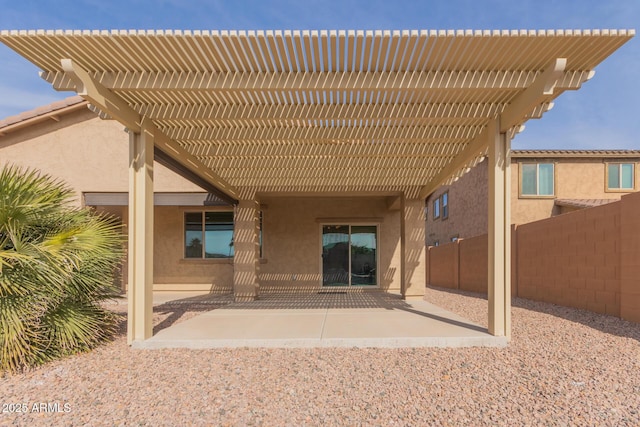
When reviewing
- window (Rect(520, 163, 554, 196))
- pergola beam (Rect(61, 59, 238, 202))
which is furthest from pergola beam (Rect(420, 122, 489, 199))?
window (Rect(520, 163, 554, 196))

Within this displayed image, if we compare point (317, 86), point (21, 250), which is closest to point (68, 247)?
point (21, 250)

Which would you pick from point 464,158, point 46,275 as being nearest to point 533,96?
point 464,158

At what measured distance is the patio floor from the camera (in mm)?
5629

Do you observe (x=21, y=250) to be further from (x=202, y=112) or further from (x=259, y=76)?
(x=259, y=76)

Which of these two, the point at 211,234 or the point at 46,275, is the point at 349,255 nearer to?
the point at 211,234

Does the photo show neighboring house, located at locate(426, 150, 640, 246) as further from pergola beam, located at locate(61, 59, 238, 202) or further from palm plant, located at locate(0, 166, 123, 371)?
palm plant, located at locate(0, 166, 123, 371)

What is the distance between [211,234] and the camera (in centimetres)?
1279

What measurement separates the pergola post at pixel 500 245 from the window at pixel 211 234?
8.81 m

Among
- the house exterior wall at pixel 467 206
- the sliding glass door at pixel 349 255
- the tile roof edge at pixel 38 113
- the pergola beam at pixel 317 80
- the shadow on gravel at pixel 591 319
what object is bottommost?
the shadow on gravel at pixel 591 319

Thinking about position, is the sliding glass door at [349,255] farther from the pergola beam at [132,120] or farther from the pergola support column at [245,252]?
the pergola beam at [132,120]

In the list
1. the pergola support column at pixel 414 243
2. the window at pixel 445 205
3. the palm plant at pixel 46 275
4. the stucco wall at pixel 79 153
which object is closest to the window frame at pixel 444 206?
the window at pixel 445 205

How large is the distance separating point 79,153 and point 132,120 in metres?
8.22

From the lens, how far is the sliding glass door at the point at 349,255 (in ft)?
42.4

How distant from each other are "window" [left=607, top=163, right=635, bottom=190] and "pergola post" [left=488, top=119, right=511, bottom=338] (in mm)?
13801
